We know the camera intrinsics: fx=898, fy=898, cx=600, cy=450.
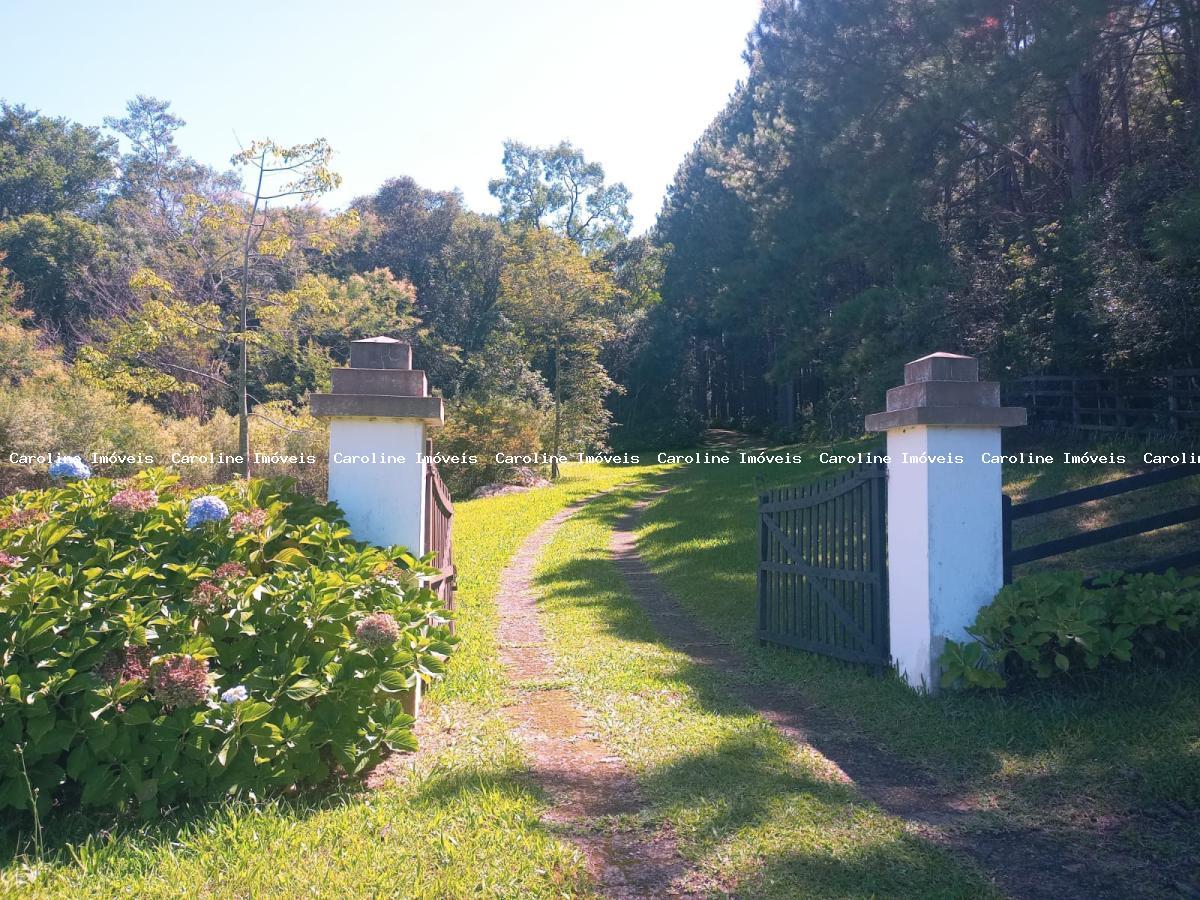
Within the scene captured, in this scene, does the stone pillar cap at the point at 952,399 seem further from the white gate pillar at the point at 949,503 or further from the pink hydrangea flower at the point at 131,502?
the pink hydrangea flower at the point at 131,502

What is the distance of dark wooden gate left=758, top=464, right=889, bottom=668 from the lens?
21.1 ft

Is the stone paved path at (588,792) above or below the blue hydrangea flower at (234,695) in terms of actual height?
below

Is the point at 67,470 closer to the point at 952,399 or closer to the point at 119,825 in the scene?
the point at 119,825

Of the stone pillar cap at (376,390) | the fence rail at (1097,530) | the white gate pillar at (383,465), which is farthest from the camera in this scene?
the white gate pillar at (383,465)

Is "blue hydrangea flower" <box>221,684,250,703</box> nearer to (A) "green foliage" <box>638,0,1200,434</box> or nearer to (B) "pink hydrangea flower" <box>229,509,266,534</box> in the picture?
(B) "pink hydrangea flower" <box>229,509,266,534</box>

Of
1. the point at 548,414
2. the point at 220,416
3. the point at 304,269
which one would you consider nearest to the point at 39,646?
the point at 220,416

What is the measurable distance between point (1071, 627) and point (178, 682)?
4770 millimetres

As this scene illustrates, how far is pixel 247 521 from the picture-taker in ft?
16.4

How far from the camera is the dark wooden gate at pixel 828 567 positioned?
6.44 m

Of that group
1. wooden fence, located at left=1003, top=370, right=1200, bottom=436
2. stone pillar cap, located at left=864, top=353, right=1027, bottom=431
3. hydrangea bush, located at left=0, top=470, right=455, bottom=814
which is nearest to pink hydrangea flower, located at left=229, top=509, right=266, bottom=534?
hydrangea bush, located at left=0, top=470, right=455, bottom=814

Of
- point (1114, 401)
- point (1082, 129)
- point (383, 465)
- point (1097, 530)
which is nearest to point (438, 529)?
point (383, 465)

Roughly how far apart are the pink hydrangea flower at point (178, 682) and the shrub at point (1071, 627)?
426 cm

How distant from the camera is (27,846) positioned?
139 inches

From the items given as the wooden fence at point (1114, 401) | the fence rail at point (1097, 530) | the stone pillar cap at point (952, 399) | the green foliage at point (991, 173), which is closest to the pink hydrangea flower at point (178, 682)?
the stone pillar cap at point (952, 399)
